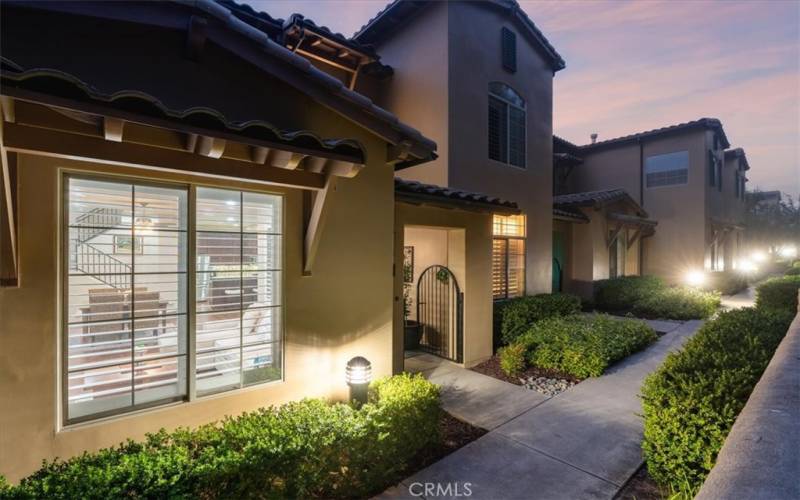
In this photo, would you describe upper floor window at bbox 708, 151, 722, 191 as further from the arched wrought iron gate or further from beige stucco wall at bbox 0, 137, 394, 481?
beige stucco wall at bbox 0, 137, 394, 481

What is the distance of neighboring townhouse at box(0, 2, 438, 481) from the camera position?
312 centimetres

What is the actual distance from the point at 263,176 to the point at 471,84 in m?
7.78

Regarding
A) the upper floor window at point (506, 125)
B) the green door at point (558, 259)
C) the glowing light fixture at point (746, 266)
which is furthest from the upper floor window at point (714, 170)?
the upper floor window at point (506, 125)

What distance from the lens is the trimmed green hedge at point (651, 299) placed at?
44.3ft

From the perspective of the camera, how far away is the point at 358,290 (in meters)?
5.34

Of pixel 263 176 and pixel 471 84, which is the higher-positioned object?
pixel 471 84

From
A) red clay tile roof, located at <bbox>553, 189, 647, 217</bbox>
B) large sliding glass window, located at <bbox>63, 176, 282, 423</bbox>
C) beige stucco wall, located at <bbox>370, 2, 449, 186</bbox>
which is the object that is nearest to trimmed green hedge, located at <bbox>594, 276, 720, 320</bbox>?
red clay tile roof, located at <bbox>553, 189, 647, 217</bbox>

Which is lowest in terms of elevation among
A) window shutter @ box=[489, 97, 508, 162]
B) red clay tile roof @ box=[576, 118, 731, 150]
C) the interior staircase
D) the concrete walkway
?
the concrete walkway

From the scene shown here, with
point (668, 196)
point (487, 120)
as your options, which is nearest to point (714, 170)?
point (668, 196)

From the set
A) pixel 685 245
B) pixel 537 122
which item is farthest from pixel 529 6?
pixel 685 245

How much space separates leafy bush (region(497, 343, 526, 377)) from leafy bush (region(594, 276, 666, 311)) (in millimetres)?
8959

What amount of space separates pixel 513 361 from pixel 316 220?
18.3ft

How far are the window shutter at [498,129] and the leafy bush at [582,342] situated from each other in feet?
16.5

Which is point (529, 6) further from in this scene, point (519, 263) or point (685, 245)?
point (685, 245)
